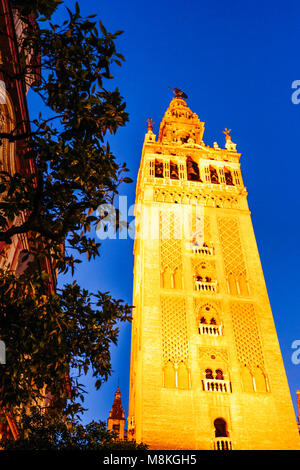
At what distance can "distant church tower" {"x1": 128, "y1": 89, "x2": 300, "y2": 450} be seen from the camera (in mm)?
16766

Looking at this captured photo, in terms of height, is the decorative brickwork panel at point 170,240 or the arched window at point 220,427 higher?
the decorative brickwork panel at point 170,240

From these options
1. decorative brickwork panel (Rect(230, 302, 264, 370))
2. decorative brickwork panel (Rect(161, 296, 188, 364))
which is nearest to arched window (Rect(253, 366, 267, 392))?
decorative brickwork panel (Rect(230, 302, 264, 370))

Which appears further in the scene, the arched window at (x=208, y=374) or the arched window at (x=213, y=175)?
the arched window at (x=213, y=175)

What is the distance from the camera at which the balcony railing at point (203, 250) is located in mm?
22109

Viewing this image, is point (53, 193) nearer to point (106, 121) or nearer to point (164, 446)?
point (106, 121)

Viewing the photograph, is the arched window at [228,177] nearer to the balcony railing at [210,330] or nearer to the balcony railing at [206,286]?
the balcony railing at [206,286]

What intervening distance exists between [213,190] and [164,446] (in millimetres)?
13893

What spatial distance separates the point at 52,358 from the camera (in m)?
5.43

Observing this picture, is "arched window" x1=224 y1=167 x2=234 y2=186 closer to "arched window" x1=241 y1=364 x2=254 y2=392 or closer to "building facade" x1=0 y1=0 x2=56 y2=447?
"arched window" x1=241 y1=364 x2=254 y2=392

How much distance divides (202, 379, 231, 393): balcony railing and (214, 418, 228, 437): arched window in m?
1.10

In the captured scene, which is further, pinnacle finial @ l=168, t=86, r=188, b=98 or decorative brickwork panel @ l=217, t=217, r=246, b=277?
pinnacle finial @ l=168, t=86, r=188, b=98

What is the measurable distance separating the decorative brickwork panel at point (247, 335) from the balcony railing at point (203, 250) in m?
3.00

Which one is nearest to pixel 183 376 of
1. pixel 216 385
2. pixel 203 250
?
pixel 216 385

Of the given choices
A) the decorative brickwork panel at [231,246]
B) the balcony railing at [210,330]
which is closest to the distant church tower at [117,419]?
the balcony railing at [210,330]
